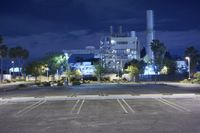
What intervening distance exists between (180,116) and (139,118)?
6.67 ft

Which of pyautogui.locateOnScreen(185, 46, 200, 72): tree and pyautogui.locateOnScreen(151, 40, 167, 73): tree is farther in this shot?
pyautogui.locateOnScreen(151, 40, 167, 73): tree

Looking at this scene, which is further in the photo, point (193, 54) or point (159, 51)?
point (159, 51)

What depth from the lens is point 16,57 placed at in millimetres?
158625

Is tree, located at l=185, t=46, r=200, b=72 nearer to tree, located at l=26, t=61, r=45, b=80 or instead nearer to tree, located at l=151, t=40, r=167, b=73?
tree, located at l=151, t=40, r=167, b=73

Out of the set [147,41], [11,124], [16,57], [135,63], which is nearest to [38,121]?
[11,124]

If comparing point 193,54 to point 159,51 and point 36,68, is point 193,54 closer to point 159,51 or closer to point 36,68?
point 159,51

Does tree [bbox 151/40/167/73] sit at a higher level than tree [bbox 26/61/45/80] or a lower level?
higher

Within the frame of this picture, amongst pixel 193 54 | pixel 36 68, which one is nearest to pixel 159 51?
pixel 193 54

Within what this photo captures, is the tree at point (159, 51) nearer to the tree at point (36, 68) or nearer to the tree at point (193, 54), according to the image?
the tree at point (193, 54)

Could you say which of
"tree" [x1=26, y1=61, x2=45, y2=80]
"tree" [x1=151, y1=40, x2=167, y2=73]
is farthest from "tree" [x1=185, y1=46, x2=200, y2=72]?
"tree" [x1=26, y1=61, x2=45, y2=80]

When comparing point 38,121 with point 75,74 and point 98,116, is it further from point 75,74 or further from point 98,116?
point 75,74

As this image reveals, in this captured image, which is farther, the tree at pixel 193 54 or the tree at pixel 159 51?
the tree at pixel 159 51

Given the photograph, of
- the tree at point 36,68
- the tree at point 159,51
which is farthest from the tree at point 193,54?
the tree at point 36,68

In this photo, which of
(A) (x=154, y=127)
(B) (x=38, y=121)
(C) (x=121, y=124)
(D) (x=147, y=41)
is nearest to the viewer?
(A) (x=154, y=127)
